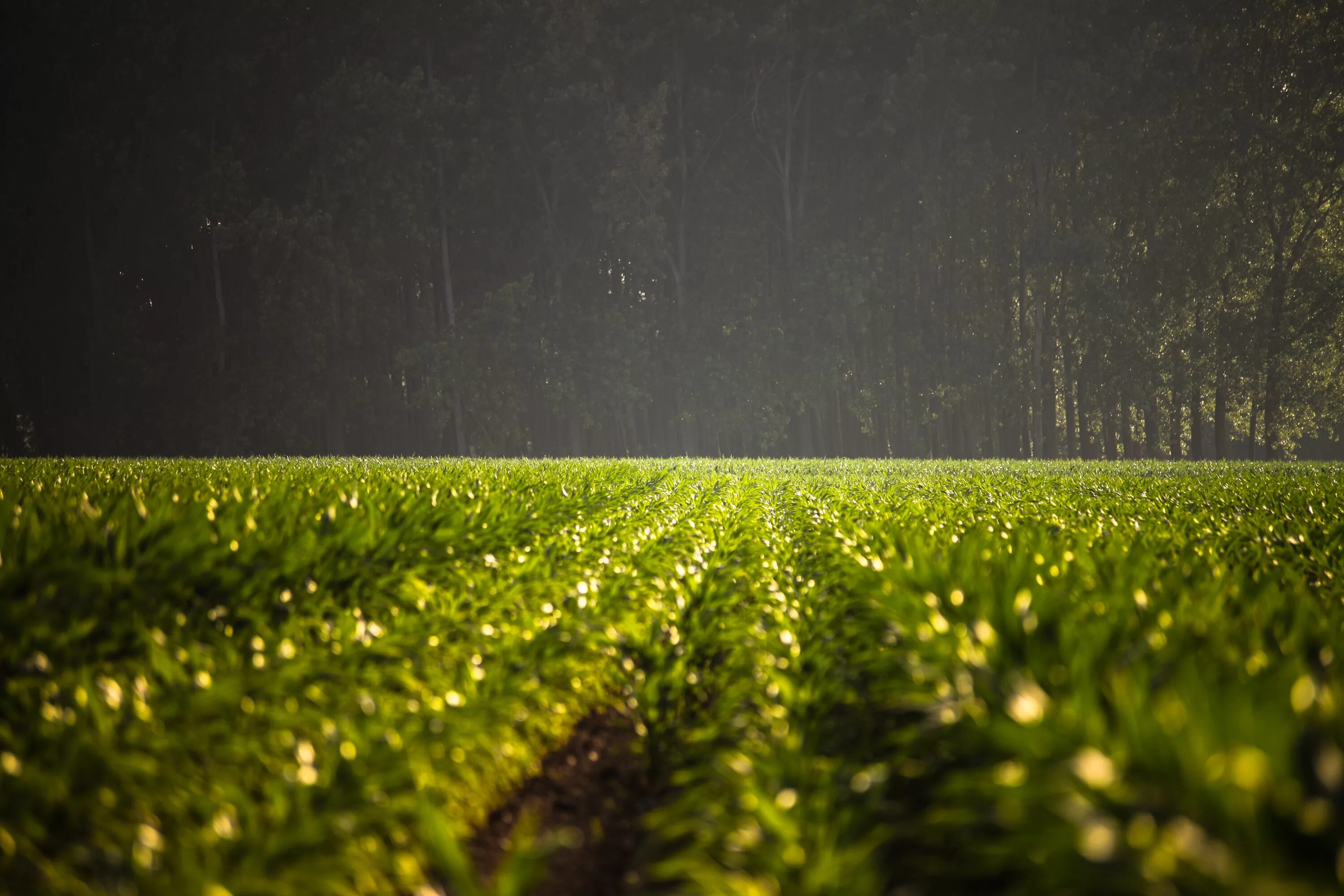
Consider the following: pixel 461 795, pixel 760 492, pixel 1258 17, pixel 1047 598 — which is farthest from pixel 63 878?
pixel 1258 17

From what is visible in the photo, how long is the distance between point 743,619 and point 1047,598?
2.14 m

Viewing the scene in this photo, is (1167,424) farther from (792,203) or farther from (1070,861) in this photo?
(1070,861)

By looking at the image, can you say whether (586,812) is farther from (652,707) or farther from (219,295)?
(219,295)

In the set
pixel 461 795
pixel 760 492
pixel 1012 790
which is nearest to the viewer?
pixel 1012 790

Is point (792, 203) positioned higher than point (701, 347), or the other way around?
point (792, 203)

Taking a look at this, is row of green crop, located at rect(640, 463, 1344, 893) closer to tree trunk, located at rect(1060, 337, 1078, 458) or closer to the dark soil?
the dark soil

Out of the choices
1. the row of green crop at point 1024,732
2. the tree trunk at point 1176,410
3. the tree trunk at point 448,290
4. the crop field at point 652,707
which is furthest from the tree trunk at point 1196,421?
the row of green crop at point 1024,732

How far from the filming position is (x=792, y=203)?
52.9 metres

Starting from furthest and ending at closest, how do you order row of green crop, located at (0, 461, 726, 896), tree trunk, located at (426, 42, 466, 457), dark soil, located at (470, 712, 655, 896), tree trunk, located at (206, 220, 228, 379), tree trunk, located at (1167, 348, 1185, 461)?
tree trunk, located at (206, 220, 228, 379)
tree trunk, located at (426, 42, 466, 457)
tree trunk, located at (1167, 348, 1185, 461)
dark soil, located at (470, 712, 655, 896)
row of green crop, located at (0, 461, 726, 896)

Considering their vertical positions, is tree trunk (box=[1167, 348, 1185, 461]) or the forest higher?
the forest

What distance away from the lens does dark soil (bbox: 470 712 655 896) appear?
2.98m

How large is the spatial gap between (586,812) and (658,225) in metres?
47.8

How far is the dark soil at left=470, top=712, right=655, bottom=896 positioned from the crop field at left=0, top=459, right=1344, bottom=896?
0.02 meters

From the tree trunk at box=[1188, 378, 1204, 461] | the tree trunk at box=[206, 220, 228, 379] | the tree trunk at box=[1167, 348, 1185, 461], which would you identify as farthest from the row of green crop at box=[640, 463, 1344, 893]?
the tree trunk at box=[206, 220, 228, 379]
